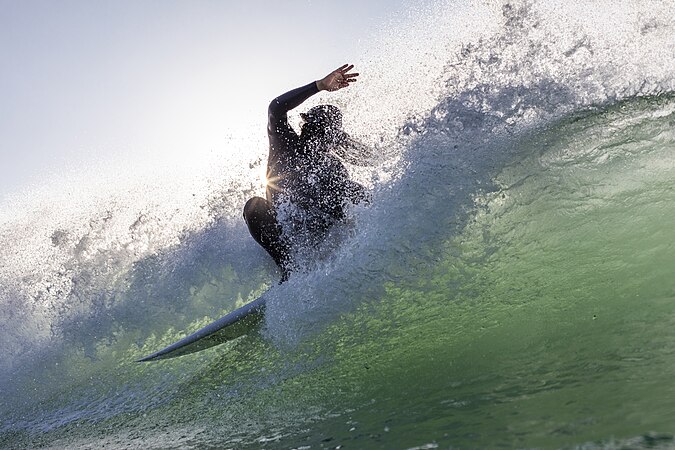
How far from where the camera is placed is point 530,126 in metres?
5.32

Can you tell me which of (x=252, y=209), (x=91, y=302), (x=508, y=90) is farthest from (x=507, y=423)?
(x=91, y=302)

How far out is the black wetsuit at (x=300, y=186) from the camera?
5414mm

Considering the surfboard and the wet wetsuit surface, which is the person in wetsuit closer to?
the wet wetsuit surface

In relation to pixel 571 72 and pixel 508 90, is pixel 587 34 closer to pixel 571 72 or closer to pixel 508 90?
pixel 571 72

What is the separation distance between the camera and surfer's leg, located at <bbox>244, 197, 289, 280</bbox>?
546 centimetres

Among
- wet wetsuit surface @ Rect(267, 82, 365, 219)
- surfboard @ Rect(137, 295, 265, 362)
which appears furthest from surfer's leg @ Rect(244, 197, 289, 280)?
surfboard @ Rect(137, 295, 265, 362)

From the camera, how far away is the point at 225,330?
16.7 ft

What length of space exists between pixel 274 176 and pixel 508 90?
2.37 metres

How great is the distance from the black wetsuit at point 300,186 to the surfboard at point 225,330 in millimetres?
531

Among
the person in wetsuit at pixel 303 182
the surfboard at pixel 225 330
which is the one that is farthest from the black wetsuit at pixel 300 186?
the surfboard at pixel 225 330

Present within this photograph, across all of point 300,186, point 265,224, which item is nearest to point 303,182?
point 300,186

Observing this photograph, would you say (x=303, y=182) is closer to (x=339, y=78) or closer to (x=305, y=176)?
(x=305, y=176)

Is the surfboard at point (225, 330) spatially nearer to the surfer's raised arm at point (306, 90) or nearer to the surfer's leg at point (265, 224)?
the surfer's leg at point (265, 224)

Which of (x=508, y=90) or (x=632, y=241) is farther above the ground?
(x=508, y=90)
